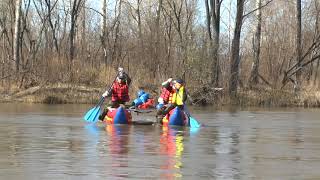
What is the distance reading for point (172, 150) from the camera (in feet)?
45.6

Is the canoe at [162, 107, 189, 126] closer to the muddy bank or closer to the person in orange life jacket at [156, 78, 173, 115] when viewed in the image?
the person in orange life jacket at [156, 78, 173, 115]

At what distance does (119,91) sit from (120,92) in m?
0.05

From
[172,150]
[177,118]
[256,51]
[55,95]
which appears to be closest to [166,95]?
[177,118]

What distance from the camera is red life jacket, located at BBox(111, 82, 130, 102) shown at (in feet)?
73.7

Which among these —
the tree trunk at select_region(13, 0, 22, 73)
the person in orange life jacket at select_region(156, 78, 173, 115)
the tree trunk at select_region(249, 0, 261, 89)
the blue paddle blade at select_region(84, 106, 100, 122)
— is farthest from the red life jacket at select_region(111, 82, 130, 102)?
the tree trunk at select_region(13, 0, 22, 73)

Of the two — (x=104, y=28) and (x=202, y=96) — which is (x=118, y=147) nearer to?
(x=202, y=96)

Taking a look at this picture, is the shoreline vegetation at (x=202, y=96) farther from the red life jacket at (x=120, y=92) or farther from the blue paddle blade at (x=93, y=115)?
the red life jacket at (x=120, y=92)

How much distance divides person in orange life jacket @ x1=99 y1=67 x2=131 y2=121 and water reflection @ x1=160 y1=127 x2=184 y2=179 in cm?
255

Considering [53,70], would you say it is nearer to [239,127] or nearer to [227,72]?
[227,72]

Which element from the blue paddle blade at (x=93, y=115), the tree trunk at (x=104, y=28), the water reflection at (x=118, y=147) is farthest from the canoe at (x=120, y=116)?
the tree trunk at (x=104, y=28)

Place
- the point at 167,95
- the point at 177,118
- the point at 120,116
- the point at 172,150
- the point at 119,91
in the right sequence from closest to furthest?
the point at 172,150
the point at 177,118
the point at 120,116
the point at 119,91
the point at 167,95

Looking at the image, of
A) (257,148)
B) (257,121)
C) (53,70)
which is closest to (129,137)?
(257,148)

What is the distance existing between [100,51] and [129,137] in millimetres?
34694

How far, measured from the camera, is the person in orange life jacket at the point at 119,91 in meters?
22.4
